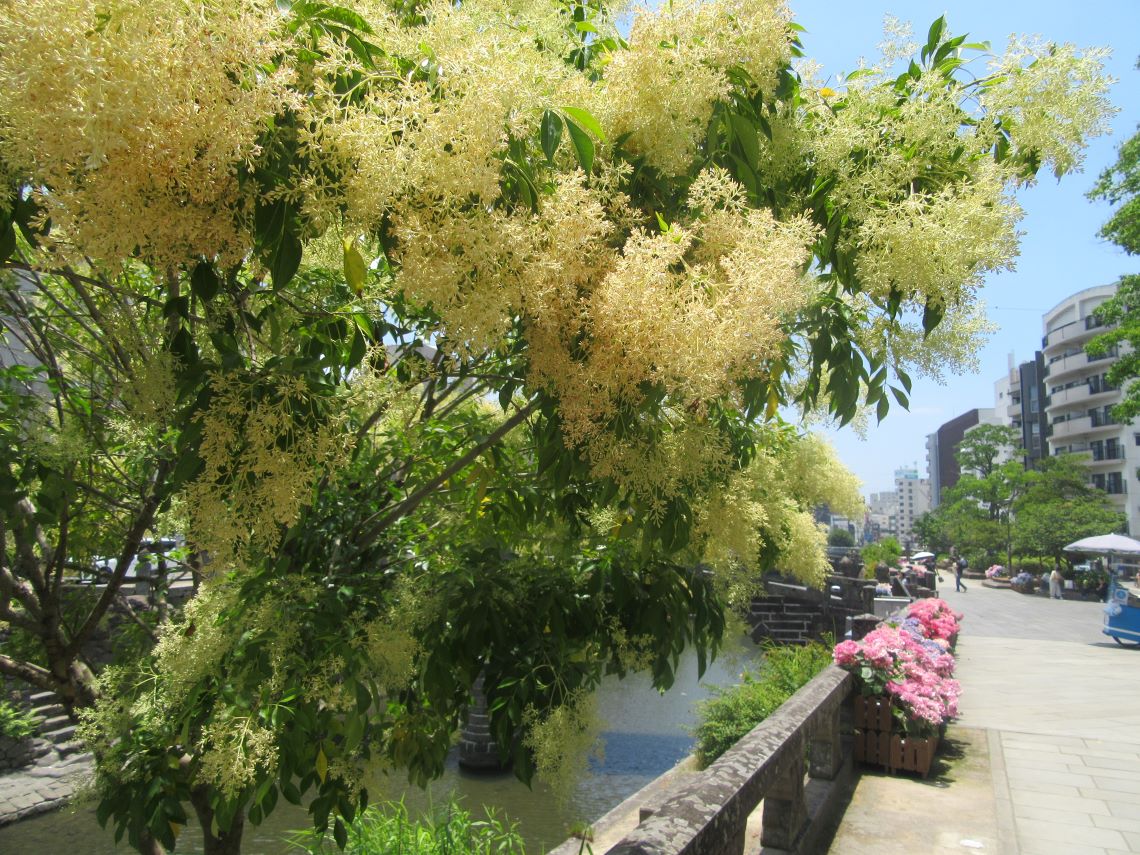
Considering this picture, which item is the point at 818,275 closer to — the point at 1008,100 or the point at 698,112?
the point at 1008,100

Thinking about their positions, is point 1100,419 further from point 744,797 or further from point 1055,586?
point 744,797

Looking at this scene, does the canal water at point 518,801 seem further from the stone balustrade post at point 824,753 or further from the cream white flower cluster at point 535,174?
the cream white flower cluster at point 535,174

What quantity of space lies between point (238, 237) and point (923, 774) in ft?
20.6

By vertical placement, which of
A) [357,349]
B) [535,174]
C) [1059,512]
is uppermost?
[1059,512]

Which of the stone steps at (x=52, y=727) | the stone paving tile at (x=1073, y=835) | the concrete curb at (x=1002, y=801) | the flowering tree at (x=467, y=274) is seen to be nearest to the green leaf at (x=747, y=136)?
the flowering tree at (x=467, y=274)

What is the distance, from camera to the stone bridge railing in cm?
247

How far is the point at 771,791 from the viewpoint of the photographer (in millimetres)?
3840

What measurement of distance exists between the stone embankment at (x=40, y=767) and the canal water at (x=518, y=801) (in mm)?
200

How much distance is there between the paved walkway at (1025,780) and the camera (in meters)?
4.74

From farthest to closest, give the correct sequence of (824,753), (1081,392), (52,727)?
(1081,392), (52,727), (824,753)

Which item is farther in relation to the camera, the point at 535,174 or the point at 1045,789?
the point at 1045,789

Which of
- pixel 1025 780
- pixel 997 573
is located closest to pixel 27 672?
pixel 1025 780

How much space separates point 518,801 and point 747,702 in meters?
3.98

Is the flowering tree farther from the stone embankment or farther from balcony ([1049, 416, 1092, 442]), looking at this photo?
balcony ([1049, 416, 1092, 442])
